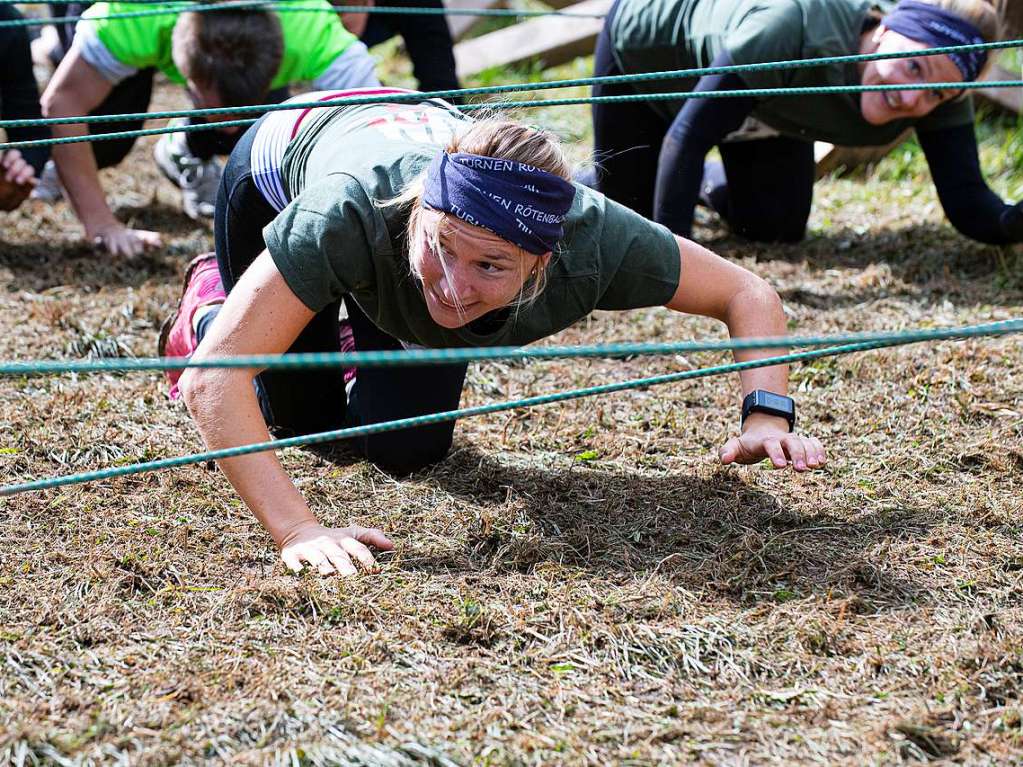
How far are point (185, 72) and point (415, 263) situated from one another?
6.44 ft

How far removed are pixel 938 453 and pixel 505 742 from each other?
1551 millimetres

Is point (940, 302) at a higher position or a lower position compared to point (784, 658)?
lower

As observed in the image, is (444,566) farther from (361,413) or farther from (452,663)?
(361,413)

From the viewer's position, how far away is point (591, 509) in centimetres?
269

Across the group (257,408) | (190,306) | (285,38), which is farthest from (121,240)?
(257,408)

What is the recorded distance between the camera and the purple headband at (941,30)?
11.4 feet

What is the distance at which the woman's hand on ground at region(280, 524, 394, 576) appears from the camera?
7.65 feet

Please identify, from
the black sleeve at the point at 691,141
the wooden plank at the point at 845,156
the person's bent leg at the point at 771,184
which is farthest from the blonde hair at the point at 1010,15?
the black sleeve at the point at 691,141

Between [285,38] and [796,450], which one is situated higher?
[285,38]

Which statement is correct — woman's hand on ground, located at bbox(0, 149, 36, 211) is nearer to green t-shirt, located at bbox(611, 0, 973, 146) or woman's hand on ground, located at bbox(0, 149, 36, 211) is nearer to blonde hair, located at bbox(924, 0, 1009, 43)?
green t-shirt, located at bbox(611, 0, 973, 146)

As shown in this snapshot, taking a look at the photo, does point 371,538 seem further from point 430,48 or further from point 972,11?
point 430,48

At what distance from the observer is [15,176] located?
13.3 ft

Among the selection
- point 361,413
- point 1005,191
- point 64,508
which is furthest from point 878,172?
point 64,508

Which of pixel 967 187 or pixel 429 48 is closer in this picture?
pixel 967 187
